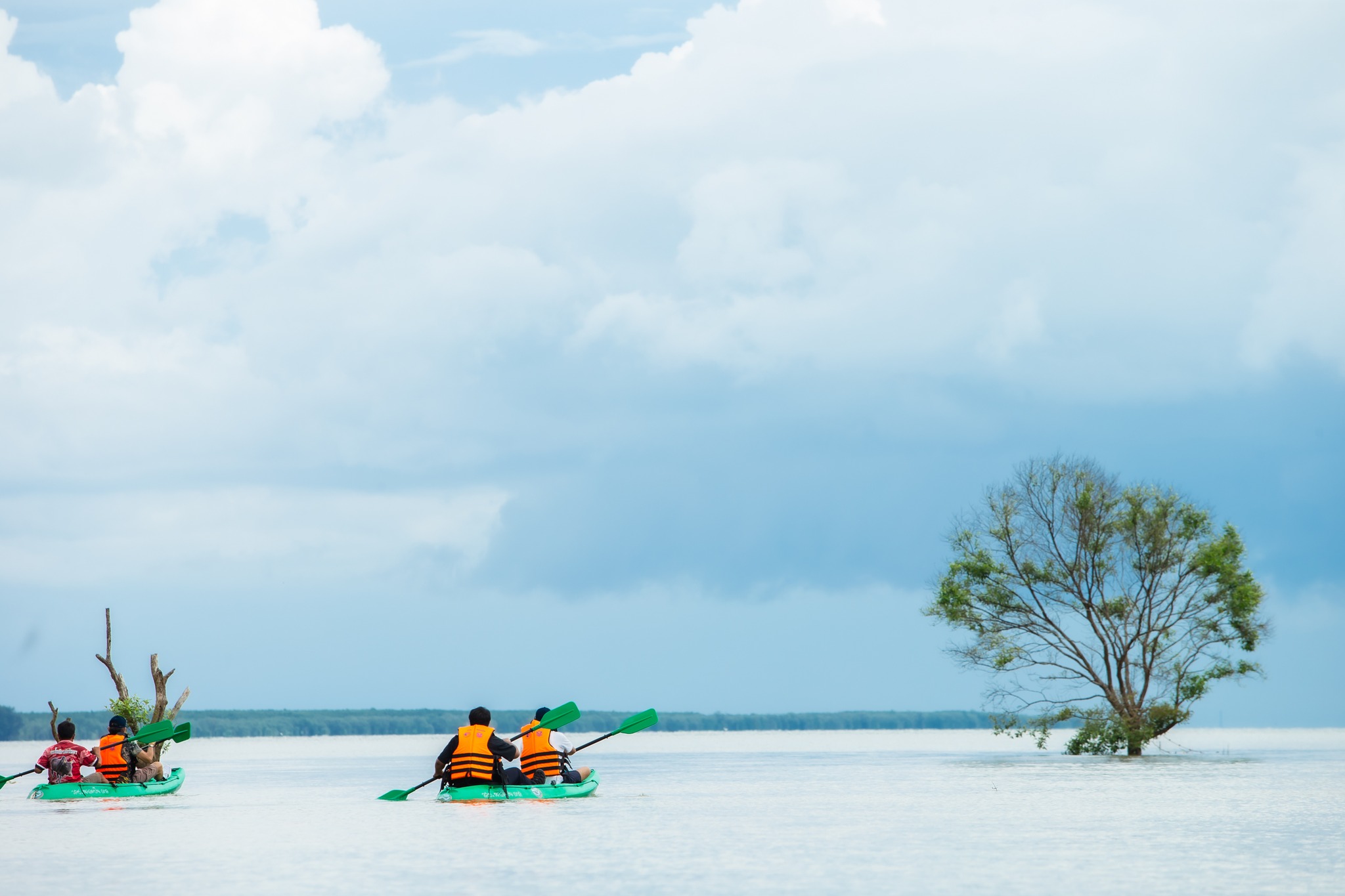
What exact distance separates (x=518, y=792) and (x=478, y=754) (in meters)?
1.41

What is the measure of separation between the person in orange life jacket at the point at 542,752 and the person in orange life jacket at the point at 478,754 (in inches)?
54.8

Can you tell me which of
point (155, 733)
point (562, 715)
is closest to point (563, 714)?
point (562, 715)

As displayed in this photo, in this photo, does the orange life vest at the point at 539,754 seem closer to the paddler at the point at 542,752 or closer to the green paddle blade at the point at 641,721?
the paddler at the point at 542,752

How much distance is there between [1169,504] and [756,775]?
52.3 feet

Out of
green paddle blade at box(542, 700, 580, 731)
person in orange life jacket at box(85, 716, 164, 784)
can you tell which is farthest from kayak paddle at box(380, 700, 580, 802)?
person in orange life jacket at box(85, 716, 164, 784)

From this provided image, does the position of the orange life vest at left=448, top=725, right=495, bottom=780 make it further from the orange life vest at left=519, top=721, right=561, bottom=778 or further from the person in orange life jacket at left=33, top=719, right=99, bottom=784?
the person in orange life jacket at left=33, top=719, right=99, bottom=784

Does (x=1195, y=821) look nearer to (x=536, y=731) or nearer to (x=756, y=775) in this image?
(x=536, y=731)

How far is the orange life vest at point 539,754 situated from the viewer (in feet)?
94.9

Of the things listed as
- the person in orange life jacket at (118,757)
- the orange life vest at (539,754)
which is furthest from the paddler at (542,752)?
the person in orange life jacket at (118,757)

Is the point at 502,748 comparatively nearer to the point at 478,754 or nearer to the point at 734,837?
the point at 478,754

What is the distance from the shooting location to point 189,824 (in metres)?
25.5

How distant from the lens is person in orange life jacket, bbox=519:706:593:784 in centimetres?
2892

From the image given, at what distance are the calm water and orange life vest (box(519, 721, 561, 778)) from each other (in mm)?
728

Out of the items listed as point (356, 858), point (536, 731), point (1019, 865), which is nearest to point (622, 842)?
point (356, 858)
